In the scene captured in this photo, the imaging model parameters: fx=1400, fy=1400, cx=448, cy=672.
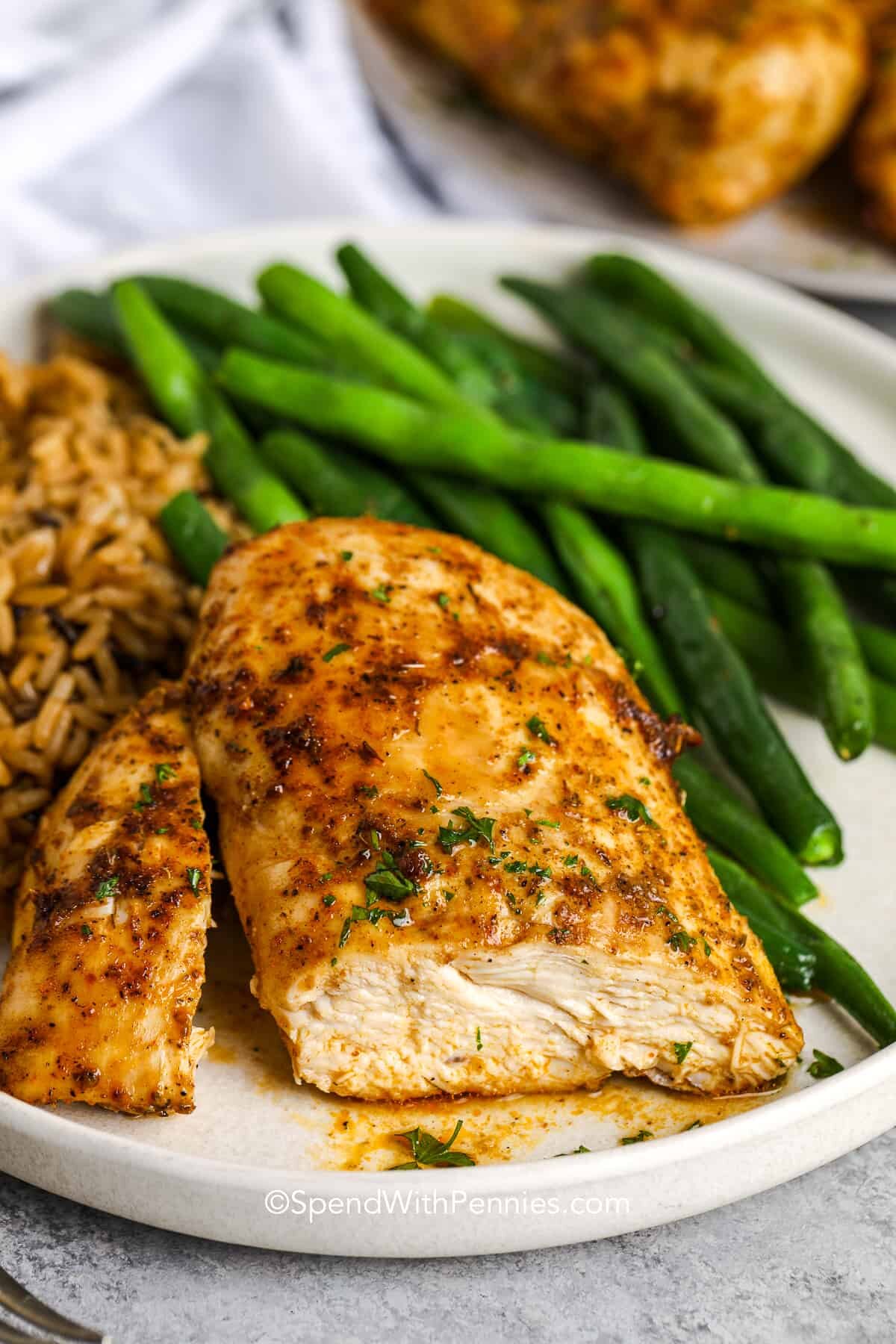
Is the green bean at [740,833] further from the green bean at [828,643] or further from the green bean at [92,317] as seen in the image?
the green bean at [92,317]

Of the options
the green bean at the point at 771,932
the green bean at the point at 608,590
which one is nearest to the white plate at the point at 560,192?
the green bean at the point at 608,590

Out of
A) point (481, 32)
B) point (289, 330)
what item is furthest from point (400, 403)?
point (481, 32)

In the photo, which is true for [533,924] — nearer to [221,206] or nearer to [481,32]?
[221,206]

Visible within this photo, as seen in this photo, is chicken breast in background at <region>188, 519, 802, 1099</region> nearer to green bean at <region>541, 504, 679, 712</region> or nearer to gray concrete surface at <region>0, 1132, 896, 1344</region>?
gray concrete surface at <region>0, 1132, 896, 1344</region>

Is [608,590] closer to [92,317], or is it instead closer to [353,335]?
[353,335]

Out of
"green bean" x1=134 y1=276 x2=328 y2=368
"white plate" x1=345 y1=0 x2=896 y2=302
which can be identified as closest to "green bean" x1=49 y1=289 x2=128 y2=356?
"green bean" x1=134 y1=276 x2=328 y2=368

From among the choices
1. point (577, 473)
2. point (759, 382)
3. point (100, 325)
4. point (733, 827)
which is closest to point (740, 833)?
point (733, 827)
